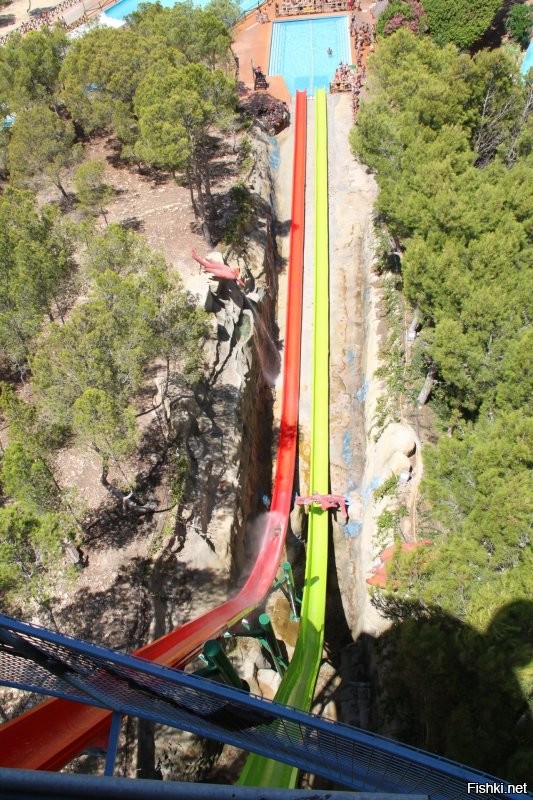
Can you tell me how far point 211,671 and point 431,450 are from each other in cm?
616

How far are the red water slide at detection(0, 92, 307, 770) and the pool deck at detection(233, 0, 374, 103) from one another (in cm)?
444

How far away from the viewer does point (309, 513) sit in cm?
1789

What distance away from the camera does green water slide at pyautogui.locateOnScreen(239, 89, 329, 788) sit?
36.2 feet

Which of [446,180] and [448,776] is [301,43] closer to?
[446,180]

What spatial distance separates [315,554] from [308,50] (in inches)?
1544

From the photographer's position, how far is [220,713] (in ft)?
18.5

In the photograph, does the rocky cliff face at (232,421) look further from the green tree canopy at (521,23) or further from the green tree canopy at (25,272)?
the green tree canopy at (521,23)

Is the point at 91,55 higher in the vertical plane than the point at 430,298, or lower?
higher

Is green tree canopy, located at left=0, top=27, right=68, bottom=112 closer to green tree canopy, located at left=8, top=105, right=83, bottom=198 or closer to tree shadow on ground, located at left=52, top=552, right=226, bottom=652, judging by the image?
green tree canopy, located at left=8, top=105, right=83, bottom=198

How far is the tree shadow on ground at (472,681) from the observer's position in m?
8.05

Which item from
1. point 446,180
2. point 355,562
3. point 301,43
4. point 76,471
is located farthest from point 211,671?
point 301,43

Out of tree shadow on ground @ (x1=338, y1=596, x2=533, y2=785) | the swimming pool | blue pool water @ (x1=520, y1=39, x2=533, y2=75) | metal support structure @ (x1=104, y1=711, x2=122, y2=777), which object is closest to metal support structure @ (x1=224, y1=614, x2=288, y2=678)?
tree shadow on ground @ (x1=338, y1=596, x2=533, y2=785)

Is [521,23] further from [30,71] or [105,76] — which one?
[30,71]

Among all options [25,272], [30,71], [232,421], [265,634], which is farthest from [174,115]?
[265,634]
